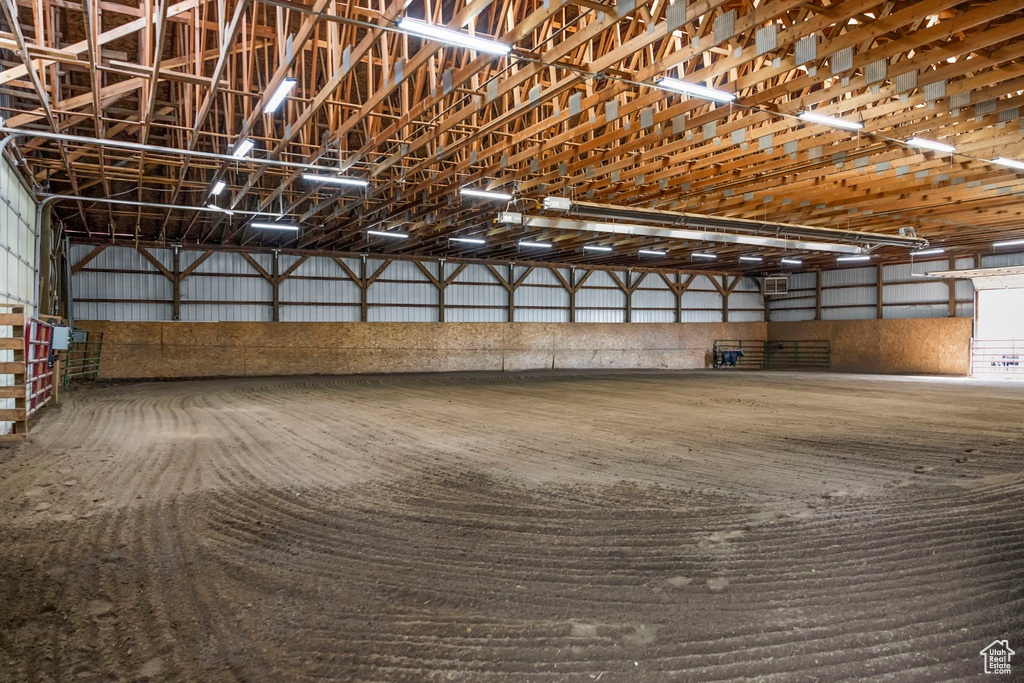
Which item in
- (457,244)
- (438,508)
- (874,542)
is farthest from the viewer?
(457,244)

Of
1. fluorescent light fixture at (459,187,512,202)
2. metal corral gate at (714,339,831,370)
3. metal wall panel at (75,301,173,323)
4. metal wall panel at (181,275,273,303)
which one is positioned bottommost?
metal corral gate at (714,339,831,370)

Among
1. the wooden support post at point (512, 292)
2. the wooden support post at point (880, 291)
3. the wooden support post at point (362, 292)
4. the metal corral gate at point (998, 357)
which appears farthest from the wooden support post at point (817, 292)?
the wooden support post at point (362, 292)

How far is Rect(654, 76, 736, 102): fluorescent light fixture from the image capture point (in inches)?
348

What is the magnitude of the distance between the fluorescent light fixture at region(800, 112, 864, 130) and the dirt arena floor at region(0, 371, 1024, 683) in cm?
522

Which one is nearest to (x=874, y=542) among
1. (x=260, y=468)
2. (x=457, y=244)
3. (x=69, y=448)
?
(x=260, y=468)

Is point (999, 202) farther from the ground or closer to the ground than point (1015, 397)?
farther from the ground

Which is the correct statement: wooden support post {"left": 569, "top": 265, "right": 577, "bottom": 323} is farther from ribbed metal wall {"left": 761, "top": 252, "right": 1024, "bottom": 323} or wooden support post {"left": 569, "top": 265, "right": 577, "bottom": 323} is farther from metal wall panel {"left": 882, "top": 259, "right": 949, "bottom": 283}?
metal wall panel {"left": 882, "top": 259, "right": 949, "bottom": 283}

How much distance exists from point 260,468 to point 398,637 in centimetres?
502

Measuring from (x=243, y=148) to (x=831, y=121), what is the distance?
10.6 meters

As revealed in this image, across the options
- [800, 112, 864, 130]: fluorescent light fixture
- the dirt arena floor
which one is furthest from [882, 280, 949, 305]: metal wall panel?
[800, 112, 864, 130]: fluorescent light fixture

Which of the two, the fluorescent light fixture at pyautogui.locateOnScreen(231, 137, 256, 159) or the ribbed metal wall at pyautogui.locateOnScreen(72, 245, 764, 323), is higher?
the fluorescent light fixture at pyautogui.locateOnScreen(231, 137, 256, 159)

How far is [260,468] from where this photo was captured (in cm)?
797

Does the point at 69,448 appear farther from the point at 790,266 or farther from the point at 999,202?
the point at 790,266

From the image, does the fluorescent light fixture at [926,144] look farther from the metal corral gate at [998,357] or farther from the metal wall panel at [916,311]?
the metal wall panel at [916,311]
